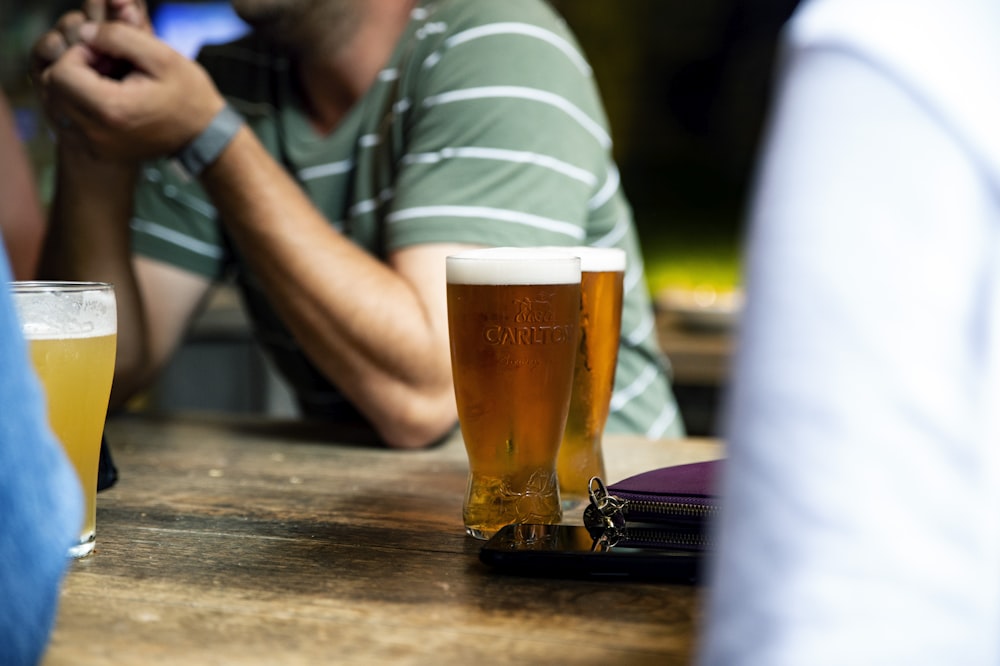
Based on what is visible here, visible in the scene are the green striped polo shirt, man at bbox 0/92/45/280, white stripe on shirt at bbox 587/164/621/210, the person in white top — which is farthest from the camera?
man at bbox 0/92/45/280

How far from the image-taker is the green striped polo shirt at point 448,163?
1.27 m

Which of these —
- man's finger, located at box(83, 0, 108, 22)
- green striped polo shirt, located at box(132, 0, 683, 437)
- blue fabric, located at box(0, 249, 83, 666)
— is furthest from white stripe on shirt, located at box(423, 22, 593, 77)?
blue fabric, located at box(0, 249, 83, 666)

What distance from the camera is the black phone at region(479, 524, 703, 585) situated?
2.09ft

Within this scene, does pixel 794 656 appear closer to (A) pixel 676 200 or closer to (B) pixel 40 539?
(B) pixel 40 539

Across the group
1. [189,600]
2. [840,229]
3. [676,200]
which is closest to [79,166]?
[189,600]

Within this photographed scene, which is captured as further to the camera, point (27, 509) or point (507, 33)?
point (507, 33)

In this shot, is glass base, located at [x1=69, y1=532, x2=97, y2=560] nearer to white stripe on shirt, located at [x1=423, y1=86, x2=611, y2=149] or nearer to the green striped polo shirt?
the green striped polo shirt

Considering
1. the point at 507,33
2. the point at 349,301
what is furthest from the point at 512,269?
the point at 507,33

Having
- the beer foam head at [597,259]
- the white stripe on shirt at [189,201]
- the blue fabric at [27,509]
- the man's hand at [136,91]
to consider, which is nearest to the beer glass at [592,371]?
the beer foam head at [597,259]

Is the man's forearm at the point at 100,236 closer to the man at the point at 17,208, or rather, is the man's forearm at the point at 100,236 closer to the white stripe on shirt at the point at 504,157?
the man at the point at 17,208

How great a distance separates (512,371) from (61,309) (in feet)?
1.00

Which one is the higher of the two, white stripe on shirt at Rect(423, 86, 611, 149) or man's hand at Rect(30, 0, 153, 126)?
man's hand at Rect(30, 0, 153, 126)

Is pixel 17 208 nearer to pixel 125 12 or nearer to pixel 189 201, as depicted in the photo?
pixel 189 201

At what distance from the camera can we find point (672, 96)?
13.6 feet
